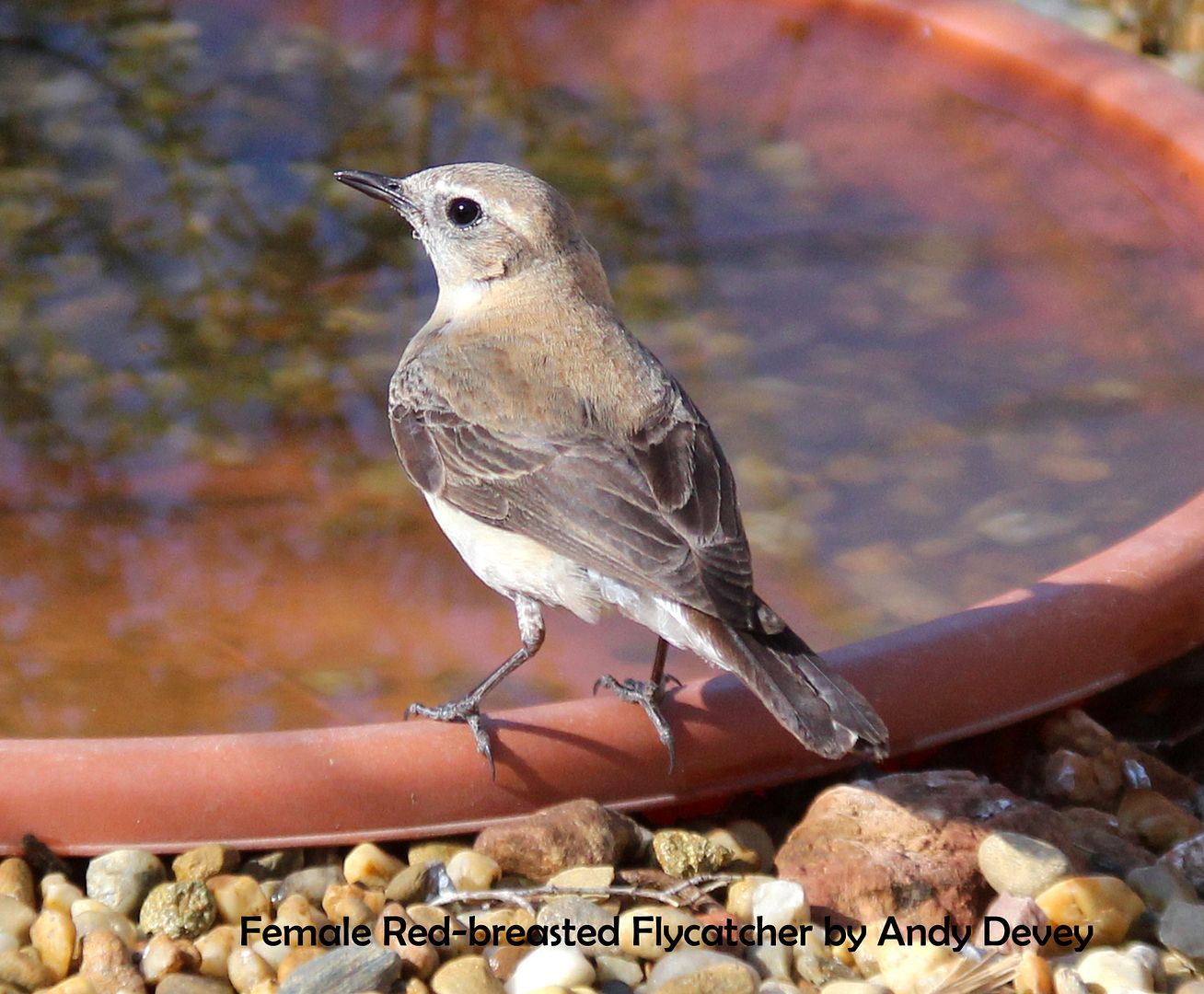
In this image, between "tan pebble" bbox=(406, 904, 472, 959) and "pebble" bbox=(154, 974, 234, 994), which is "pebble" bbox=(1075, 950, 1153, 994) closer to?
"tan pebble" bbox=(406, 904, 472, 959)

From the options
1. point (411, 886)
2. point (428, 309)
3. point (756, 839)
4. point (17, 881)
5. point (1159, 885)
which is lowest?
point (428, 309)

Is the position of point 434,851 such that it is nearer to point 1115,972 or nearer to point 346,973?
point 346,973

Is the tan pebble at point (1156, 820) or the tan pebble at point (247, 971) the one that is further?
the tan pebble at point (1156, 820)

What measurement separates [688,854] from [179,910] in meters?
1.21

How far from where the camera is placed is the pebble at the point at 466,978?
3.56 metres

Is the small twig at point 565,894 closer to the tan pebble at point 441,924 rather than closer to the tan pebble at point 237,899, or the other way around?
the tan pebble at point 441,924

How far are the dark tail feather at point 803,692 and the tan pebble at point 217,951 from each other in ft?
4.39

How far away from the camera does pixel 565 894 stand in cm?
388

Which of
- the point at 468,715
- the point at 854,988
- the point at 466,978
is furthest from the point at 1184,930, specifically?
the point at 468,715

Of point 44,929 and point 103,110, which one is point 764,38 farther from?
point 44,929

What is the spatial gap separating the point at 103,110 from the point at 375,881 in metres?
5.43

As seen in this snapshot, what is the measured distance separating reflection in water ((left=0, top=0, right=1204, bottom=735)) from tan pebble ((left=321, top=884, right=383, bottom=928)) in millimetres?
994

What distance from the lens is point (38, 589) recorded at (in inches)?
208

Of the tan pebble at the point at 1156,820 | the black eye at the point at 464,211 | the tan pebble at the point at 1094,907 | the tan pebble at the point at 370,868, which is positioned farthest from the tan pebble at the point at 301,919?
the black eye at the point at 464,211
